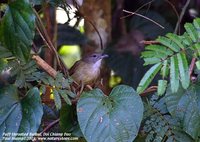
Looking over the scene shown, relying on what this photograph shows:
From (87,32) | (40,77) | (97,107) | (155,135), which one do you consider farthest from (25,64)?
(87,32)

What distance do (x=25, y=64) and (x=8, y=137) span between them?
34 centimetres

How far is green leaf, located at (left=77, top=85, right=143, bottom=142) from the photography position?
203 centimetres

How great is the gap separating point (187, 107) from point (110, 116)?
1.10ft

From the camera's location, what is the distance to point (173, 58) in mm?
1896

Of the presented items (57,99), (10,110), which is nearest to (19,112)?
(10,110)

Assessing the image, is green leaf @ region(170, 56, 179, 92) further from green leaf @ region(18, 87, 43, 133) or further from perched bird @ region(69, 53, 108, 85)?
perched bird @ region(69, 53, 108, 85)

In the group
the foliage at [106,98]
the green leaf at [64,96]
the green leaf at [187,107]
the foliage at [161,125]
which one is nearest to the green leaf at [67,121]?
the foliage at [106,98]

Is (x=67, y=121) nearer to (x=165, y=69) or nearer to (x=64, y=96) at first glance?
(x=64, y=96)

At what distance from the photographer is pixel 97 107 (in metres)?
2.11

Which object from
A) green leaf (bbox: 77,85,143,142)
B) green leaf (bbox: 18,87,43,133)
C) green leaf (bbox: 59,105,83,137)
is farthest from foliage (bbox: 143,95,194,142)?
green leaf (bbox: 18,87,43,133)

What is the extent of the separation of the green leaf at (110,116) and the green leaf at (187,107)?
152 mm

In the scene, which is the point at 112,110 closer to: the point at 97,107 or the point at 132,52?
the point at 97,107

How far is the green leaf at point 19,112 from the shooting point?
2023 millimetres

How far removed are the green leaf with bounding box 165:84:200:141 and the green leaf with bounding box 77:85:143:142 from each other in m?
0.15
